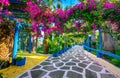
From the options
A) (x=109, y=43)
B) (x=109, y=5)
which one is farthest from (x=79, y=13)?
(x=109, y=43)

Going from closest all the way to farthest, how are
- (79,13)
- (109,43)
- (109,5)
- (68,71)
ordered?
(109,5) < (79,13) < (68,71) < (109,43)

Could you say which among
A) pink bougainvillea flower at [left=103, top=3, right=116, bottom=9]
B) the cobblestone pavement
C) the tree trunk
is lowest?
the cobblestone pavement

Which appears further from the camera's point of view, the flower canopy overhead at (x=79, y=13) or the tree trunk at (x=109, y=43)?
the tree trunk at (x=109, y=43)

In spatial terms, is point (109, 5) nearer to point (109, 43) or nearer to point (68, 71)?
point (109, 43)

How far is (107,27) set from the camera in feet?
32.7

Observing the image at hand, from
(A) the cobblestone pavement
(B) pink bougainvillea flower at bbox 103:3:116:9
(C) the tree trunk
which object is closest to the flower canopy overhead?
(B) pink bougainvillea flower at bbox 103:3:116:9

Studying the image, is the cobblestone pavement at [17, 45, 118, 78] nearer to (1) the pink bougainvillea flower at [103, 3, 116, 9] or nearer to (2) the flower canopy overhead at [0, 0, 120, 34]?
(2) the flower canopy overhead at [0, 0, 120, 34]

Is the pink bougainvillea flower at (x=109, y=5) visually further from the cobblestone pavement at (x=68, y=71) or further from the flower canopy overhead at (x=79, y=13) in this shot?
the cobblestone pavement at (x=68, y=71)

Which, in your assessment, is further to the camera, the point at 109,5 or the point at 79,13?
the point at 79,13

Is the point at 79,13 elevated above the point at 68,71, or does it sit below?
above

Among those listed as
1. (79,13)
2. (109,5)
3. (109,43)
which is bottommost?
(109,43)

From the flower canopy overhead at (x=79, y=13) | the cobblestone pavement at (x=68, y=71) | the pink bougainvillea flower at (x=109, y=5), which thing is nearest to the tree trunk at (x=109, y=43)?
the cobblestone pavement at (x=68, y=71)

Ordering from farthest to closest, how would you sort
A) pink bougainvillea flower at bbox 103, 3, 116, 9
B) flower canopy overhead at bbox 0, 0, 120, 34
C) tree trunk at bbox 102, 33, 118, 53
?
tree trunk at bbox 102, 33, 118, 53, pink bougainvillea flower at bbox 103, 3, 116, 9, flower canopy overhead at bbox 0, 0, 120, 34

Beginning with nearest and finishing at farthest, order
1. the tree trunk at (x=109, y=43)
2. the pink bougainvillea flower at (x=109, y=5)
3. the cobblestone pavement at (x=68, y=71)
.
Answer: the cobblestone pavement at (x=68, y=71)
the pink bougainvillea flower at (x=109, y=5)
the tree trunk at (x=109, y=43)
